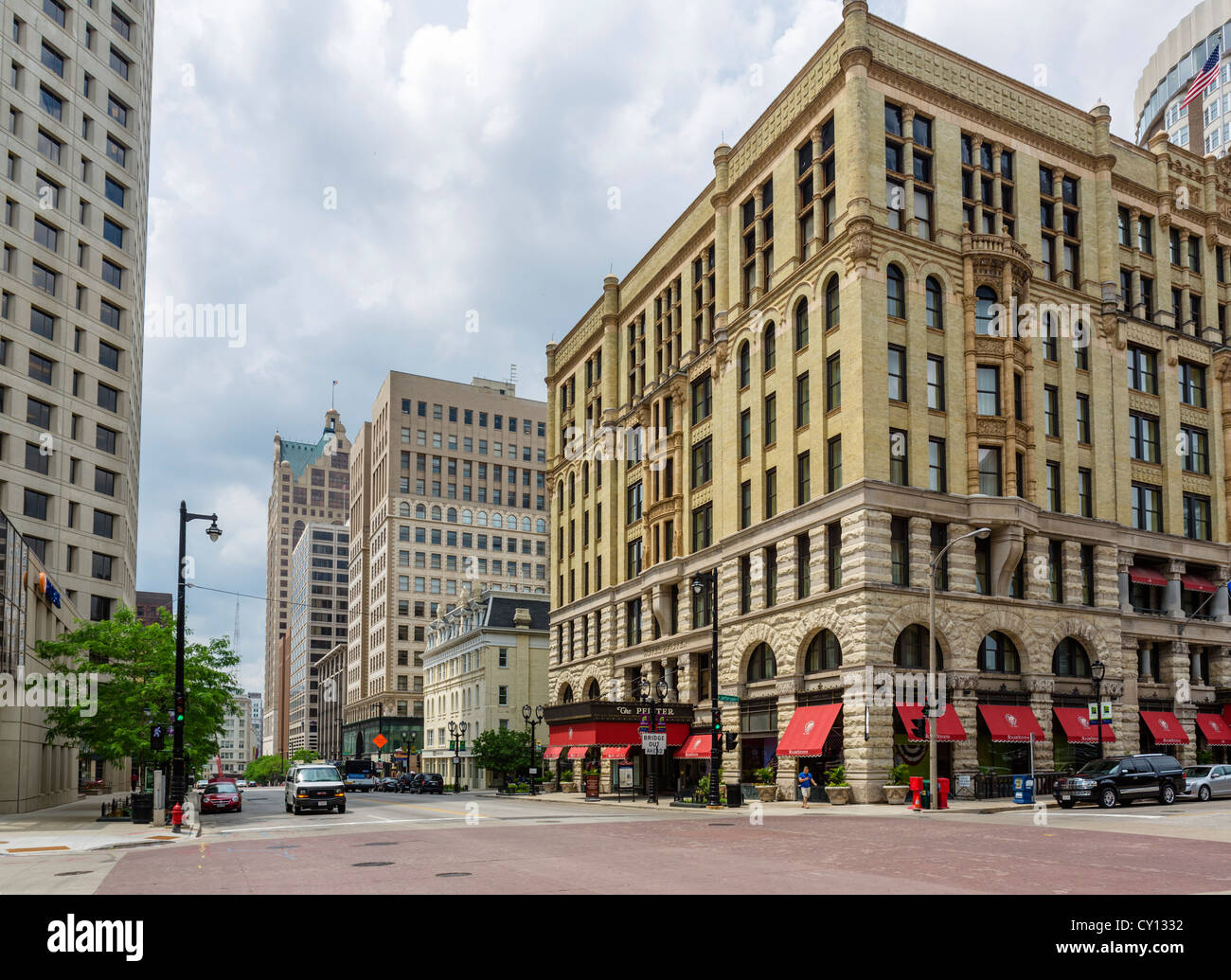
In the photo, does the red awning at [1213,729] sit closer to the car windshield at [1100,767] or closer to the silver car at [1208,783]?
the silver car at [1208,783]

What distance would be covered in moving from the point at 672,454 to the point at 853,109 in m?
22.7

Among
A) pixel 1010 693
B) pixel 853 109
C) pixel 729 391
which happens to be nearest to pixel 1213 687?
pixel 1010 693

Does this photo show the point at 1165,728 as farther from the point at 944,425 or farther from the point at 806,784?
the point at 806,784

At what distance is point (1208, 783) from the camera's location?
1550 inches

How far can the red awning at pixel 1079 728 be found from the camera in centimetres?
4694

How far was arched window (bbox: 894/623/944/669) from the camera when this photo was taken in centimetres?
4406

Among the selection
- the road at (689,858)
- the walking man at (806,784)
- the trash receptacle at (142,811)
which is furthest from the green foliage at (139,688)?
the walking man at (806,784)

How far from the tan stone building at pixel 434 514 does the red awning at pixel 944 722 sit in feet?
311

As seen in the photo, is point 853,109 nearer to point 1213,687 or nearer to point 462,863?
point 1213,687

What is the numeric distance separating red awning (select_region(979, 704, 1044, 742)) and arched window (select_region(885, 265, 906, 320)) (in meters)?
16.7

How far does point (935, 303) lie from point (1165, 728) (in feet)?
72.9

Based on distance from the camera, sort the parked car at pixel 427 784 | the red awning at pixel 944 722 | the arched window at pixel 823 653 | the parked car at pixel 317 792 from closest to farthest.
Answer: the parked car at pixel 317 792 → the red awning at pixel 944 722 → the arched window at pixel 823 653 → the parked car at pixel 427 784

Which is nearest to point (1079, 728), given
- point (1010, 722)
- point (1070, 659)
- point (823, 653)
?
point (1070, 659)

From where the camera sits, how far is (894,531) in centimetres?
4516
